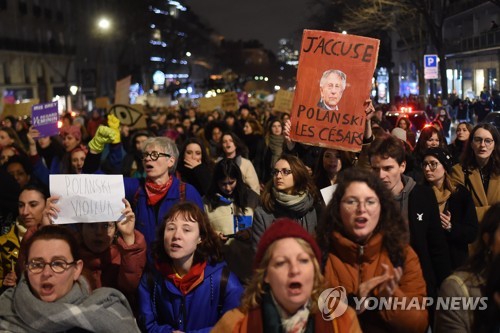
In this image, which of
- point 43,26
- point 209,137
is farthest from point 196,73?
point 209,137

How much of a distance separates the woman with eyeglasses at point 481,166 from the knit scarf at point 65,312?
4318 millimetres

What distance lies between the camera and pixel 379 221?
169 inches

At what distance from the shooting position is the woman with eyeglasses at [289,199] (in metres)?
5.75

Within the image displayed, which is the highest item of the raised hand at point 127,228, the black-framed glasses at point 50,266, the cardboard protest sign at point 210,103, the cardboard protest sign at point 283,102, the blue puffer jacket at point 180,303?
the cardboard protest sign at point 210,103

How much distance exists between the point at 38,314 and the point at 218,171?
153 inches

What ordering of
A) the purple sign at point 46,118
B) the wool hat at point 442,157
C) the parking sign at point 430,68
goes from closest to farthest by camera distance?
1. the wool hat at point 442,157
2. the purple sign at point 46,118
3. the parking sign at point 430,68

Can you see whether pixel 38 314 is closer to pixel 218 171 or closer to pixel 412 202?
pixel 412 202

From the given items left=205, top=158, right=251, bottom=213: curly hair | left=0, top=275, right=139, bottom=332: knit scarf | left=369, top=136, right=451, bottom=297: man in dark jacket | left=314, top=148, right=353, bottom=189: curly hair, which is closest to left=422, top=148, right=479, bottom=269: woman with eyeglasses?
left=369, top=136, right=451, bottom=297: man in dark jacket

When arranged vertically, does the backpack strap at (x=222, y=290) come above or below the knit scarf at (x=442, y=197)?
below

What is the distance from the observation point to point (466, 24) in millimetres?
57188

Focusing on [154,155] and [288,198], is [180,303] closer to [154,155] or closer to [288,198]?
[288,198]

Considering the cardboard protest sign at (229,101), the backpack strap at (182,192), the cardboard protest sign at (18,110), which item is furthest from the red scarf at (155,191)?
the cardboard protest sign at (229,101)

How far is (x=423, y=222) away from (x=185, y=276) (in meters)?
1.75

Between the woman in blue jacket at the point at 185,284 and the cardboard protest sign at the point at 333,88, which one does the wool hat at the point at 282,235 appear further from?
the cardboard protest sign at the point at 333,88
